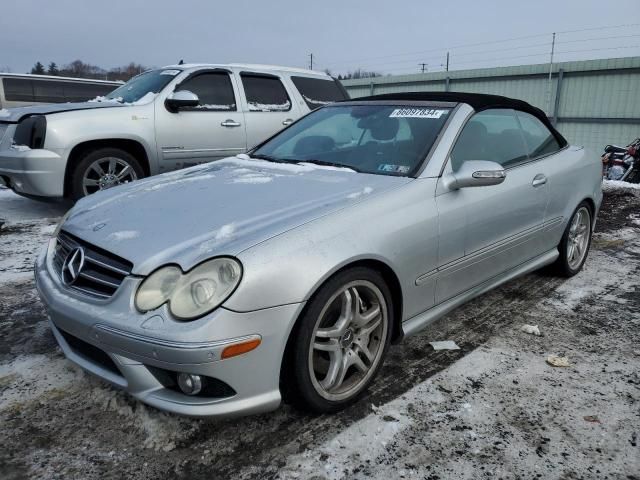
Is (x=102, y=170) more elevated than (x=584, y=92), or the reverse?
(x=584, y=92)

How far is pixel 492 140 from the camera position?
3.44 metres

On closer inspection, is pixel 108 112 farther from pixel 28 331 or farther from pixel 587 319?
pixel 587 319

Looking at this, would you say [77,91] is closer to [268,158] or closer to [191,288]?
[268,158]

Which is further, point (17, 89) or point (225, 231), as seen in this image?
point (17, 89)

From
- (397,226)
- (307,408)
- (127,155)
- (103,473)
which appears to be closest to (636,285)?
(397,226)

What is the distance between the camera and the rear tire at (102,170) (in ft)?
18.2

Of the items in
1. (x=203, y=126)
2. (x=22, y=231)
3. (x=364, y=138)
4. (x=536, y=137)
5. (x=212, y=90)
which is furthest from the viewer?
(x=212, y=90)

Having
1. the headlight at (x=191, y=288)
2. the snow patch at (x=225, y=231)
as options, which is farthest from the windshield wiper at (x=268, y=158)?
the headlight at (x=191, y=288)

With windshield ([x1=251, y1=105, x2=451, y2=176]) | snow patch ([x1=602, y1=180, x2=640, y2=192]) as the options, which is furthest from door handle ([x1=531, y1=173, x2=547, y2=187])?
snow patch ([x1=602, y1=180, x2=640, y2=192])

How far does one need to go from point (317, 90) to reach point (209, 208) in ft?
17.6

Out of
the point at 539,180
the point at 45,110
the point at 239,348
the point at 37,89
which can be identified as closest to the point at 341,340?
the point at 239,348

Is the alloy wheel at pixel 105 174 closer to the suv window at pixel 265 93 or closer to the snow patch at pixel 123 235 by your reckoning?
the suv window at pixel 265 93

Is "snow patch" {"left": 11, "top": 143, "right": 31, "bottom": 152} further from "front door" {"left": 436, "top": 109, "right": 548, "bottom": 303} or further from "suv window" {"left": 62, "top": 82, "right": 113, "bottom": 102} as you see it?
"suv window" {"left": 62, "top": 82, "right": 113, "bottom": 102}

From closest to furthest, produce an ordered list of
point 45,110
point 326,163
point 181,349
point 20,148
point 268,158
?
1. point 181,349
2. point 326,163
3. point 268,158
4. point 20,148
5. point 45,110
